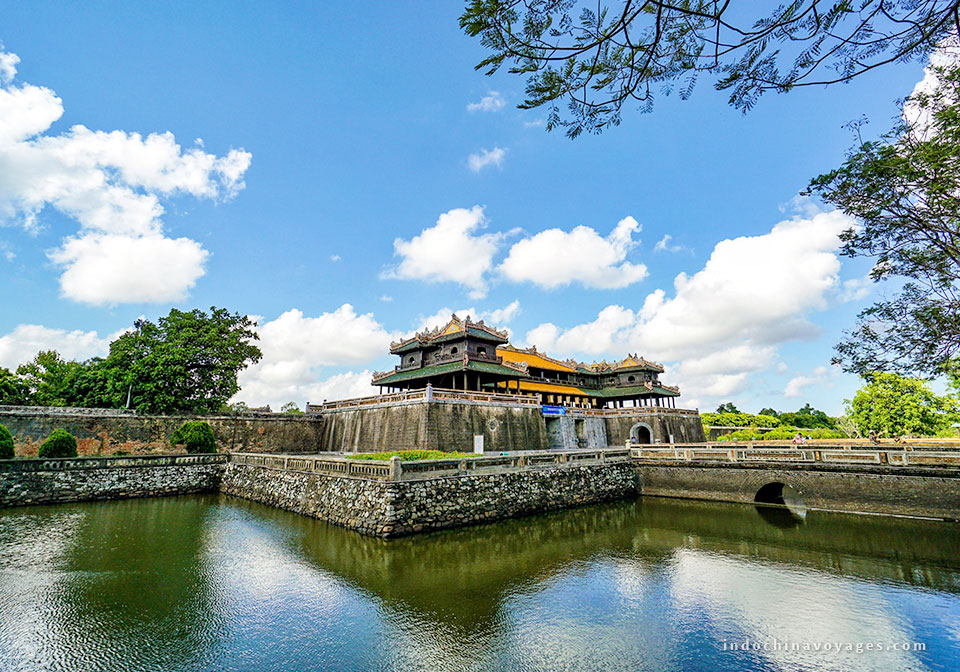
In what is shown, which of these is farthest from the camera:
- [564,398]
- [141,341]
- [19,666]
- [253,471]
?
[564,398]

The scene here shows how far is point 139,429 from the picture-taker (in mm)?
26062

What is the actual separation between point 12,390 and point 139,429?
35.3ft

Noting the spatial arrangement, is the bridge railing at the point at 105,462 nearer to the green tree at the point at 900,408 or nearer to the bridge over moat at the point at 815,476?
the bridge over moat at the point at 815,476

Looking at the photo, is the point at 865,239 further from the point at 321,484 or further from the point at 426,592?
the point at 321,484

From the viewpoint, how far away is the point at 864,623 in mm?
7488

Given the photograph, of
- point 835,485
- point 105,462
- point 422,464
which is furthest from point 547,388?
point 105,462

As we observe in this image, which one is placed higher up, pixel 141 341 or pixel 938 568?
pixel 141 341

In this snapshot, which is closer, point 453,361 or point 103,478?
point 103,478

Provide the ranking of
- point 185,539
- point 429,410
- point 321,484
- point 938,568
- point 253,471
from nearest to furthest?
1. point 938,568
2. point 185,539
3. point 321,484
4. point 253,471
5. point 429,410

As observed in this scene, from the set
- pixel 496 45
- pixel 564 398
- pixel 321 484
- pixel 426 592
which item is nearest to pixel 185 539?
pixel 321 484

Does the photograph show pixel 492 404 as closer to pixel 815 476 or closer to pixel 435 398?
pixel 435 398

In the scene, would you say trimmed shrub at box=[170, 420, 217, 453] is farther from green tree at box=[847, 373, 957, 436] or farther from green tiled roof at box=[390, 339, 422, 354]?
green tree at box=[847, 373, 957, 436]

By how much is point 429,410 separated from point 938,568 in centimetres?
1952

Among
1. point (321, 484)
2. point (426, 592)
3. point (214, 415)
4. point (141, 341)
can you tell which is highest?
point (141, 341)
